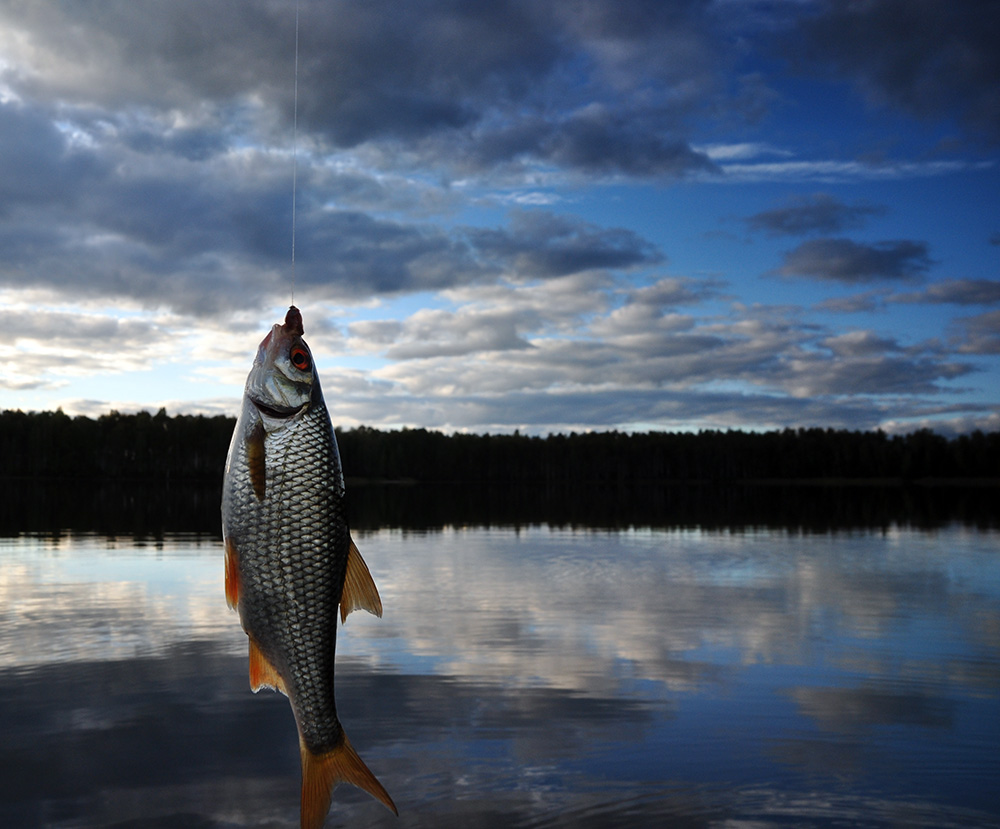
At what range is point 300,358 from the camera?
3963 mm

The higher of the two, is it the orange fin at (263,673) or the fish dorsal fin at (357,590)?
the fish dorsal fin at (357,590)

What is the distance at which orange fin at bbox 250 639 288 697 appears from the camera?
436cm

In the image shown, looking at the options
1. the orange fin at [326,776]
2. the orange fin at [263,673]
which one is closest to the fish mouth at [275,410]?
the orange fin at [263,673]

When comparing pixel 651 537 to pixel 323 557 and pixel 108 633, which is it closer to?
pixel 108 633

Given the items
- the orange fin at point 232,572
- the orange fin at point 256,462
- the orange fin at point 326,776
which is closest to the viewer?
the orange fin at point 256,462

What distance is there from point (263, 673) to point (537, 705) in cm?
862

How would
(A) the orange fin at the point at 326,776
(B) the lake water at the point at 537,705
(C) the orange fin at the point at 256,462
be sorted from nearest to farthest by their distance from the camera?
(C) the orange fin at the point at 256,462, (A) the orange fin at the point at 326,776, (B) the lake water at the point at 537,705

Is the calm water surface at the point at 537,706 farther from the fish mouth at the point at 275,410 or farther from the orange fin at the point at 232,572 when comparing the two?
the fish mouth at the point at 275,410

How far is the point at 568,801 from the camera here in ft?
29.1

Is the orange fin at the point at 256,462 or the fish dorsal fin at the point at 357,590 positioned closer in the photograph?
the orange fin at the point at 256,462

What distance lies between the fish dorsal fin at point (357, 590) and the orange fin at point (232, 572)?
0.52m

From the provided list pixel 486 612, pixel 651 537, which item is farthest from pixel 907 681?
pixel 651 537

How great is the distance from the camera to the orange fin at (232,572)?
13.4ft

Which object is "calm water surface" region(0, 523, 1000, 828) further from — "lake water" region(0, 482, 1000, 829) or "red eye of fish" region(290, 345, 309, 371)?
"red eye of fish" region(290, 345, 309, 371)
